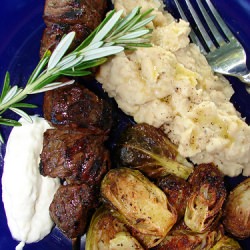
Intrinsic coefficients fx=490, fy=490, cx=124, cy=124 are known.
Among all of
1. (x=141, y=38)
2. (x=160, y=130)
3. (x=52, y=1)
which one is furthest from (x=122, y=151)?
(x=52, y=1)

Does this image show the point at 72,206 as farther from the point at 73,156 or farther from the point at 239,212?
the point at 239,212

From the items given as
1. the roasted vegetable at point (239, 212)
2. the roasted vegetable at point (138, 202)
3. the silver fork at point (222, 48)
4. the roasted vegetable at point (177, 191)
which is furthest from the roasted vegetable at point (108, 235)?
the silver fork at point (222, 48)

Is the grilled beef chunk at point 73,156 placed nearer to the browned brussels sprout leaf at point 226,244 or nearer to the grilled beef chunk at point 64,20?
the grilled beef chunk at point 64,20

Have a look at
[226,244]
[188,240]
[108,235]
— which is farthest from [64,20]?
[226,244]

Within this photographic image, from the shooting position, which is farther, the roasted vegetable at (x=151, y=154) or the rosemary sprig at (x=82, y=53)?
the roasted vegetable at (x=151, y=154)

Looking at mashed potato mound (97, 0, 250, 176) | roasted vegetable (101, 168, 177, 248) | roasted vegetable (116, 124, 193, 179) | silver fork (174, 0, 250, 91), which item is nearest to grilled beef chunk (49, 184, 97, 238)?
roasted vegetable (101, 168, 177, 248)

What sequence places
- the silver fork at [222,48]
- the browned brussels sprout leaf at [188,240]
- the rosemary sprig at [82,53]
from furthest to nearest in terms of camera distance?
the silver fork at [222,48] < the browned brussels sprout leaf at [188,240] < the rosemary sprig at [82,53]

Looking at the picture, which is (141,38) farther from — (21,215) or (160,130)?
(21,215)
